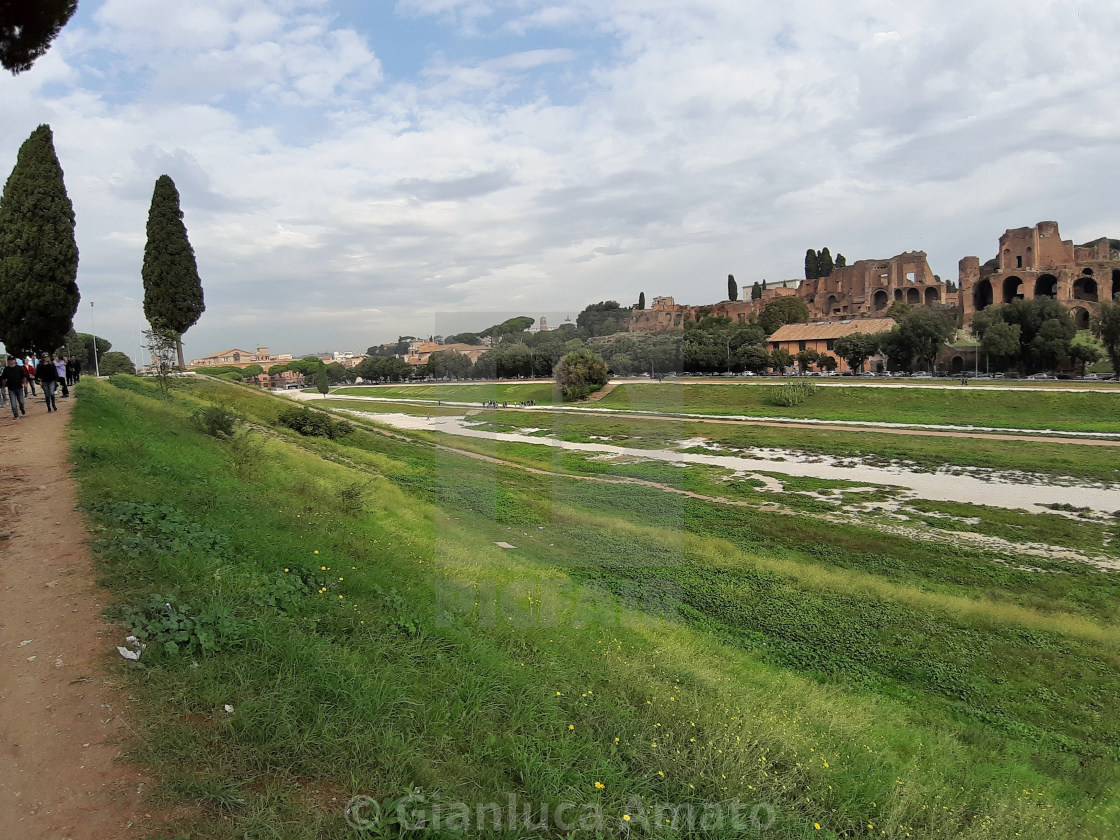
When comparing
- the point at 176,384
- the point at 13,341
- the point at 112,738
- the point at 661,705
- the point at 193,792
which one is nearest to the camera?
the point at 193,792

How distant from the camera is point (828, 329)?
63844 millimetres

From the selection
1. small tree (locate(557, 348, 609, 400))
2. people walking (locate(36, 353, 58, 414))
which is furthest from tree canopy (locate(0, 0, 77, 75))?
small tree (locate(557, 348, 609, 400))

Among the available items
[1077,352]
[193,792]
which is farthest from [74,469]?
[1077,352]

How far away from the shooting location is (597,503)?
53.6 feet

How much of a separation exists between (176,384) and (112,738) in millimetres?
25196

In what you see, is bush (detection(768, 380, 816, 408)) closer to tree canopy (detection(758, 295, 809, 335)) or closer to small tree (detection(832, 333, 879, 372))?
small tree (detection(832, 333, 879, 372))

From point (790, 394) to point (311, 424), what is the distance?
2911 centimetres

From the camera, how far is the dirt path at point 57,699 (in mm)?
2877

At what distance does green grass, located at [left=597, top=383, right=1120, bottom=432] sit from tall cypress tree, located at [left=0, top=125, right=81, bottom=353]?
63.5 feet

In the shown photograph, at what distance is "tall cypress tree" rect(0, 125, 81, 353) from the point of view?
47.8 feet

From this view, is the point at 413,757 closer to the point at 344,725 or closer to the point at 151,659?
the point at 344,725

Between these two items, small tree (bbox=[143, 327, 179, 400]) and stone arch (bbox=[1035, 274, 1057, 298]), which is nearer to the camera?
small tree (bbox=[143, 327, 179, 400])

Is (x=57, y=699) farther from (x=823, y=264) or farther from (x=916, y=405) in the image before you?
(x=823, y=264)

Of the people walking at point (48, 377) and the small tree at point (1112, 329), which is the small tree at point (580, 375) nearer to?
the people walking at point (48, 377)
